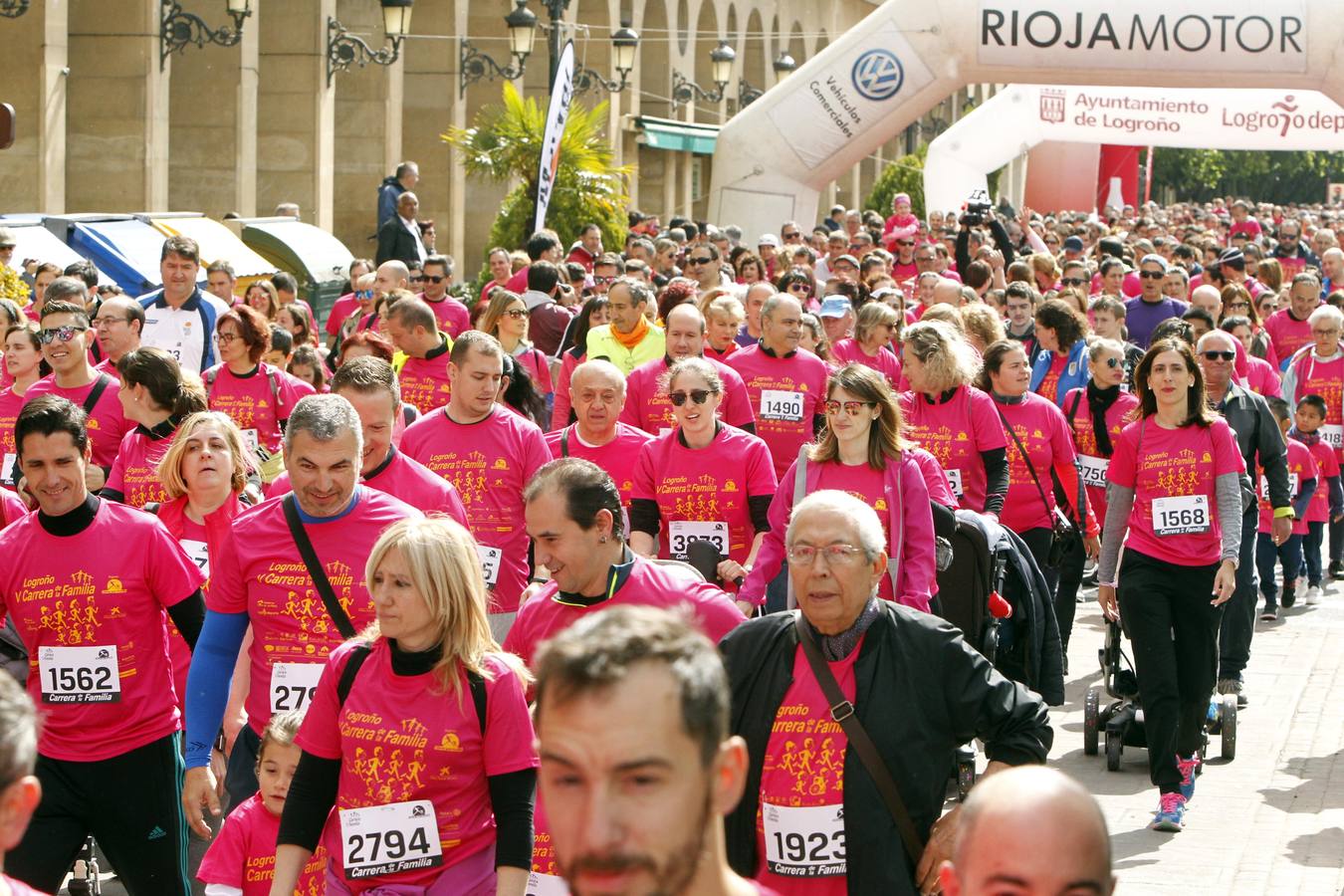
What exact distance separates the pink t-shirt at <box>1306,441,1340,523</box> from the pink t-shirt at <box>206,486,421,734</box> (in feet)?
31.9

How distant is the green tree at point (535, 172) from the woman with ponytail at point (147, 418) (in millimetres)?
13305

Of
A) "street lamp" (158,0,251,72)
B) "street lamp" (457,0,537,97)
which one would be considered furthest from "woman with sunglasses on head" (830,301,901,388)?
"street lamp" (158,0,251,72)

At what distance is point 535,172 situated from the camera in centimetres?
2261

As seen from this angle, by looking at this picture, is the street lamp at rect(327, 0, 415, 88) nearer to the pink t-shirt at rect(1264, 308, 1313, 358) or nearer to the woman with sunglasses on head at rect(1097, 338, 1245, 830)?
the pink t-shirt at rect(1264, 308, 1313, 358)

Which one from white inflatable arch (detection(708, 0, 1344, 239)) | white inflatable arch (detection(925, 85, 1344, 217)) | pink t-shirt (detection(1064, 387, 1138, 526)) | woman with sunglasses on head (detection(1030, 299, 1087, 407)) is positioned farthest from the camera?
white inflatable arch (detection(925, 85, 1344, 217))

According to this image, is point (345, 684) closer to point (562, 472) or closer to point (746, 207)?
point (562, 472)

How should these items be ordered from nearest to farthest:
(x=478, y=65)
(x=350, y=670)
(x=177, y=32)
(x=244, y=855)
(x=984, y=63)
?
(x=350, y=670) < (x=244, y=855) < (x=984, y=63) < (x=177, y=32) < (x=478, y=65)

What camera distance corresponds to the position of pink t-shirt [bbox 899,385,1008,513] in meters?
9.42

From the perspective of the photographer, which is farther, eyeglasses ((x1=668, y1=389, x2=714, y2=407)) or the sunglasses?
eyeglasses ((x1=668, y1=389, x2=714, y2=407))

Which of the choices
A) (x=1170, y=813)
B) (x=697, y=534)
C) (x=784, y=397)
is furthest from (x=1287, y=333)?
(x=697, y=534)

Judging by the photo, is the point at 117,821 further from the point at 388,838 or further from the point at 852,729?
the point at 852,729

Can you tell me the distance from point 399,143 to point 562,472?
27427 millimetres

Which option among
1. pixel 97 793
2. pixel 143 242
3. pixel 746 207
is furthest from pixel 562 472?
pixel 746 207

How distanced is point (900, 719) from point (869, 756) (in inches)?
4.1
